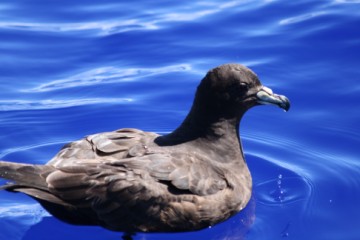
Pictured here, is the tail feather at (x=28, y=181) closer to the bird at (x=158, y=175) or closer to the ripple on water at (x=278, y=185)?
the bird at (x=158, y=175)

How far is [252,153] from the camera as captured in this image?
24.5 ft

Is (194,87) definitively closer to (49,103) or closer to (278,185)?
(49,103)

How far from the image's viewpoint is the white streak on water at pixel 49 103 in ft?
27.7

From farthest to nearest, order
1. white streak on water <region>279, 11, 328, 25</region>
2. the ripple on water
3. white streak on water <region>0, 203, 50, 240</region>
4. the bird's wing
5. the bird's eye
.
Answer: white streak on water <region>279, 11, 328, 25</region> → the ripple on water → the bird's eye → white streak on water <region>0, 203, 50, 240</region> → the bird's wing

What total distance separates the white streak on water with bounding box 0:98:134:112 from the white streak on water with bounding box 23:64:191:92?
13.1 inches

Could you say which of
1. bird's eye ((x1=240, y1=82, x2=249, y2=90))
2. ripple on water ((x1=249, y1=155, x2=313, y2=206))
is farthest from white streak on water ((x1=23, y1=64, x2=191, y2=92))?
bird's eye ((x1=240, y1=82, x2=249, y2=90))

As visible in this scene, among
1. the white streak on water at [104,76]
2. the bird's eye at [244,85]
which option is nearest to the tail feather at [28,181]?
the bird's eye at [244,85]

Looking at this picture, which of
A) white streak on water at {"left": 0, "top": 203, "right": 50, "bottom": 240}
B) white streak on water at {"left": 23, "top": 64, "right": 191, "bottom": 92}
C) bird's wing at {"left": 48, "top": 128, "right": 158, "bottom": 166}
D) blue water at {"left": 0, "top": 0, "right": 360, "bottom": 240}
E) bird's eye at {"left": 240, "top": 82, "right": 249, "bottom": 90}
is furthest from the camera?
white streak on water at {"left": 23, "top": 64, "right": 191, "bottom": 92}

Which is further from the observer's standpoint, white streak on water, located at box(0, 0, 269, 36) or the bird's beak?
white streak on water, located at box(0, 0, 269, 36)

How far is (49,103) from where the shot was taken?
855 cm

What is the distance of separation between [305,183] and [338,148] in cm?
81

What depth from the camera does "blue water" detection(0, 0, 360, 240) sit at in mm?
6516

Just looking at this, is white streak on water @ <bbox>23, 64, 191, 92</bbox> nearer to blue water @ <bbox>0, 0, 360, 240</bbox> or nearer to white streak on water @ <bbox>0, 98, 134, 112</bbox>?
blue water @ <bbox>0, 0, 360, 240</bbox>

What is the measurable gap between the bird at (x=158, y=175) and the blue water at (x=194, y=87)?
263 mm
